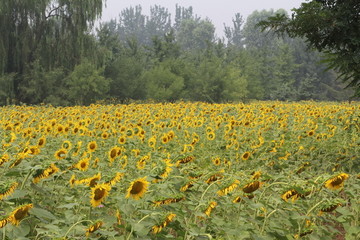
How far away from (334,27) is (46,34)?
17.1m

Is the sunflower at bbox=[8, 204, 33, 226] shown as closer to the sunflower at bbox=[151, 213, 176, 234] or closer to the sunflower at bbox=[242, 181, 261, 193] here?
the sunflower at bbox=[151, 213, 176, 234]

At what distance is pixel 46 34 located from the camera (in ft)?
66.3

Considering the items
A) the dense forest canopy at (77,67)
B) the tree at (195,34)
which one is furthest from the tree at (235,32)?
the dense forest canopy at (77,67)

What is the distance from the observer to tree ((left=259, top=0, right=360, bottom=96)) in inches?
224

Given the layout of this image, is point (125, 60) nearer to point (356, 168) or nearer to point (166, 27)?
point (356, 168)

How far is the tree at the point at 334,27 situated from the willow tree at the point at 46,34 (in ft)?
51.0

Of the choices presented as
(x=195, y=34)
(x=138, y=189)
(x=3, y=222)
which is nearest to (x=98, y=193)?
(x=138, y=189)

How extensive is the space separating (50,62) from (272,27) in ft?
51.8

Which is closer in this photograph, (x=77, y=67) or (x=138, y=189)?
(x=138, y=189)

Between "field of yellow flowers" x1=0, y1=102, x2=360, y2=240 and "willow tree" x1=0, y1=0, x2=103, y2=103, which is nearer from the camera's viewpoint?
"field of yellow flowers" x1=0, y1=102, x2=360, y2=240

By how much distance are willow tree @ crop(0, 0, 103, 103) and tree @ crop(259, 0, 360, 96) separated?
51.0 ft

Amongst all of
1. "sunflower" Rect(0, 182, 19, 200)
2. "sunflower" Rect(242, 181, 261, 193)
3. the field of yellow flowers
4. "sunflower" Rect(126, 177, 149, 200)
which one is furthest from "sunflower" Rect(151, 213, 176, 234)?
"sunflower" Rect(0, 182, 19, 200)

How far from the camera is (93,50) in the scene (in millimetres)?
20547

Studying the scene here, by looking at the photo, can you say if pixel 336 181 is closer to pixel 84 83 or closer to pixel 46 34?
pixel 84 83
